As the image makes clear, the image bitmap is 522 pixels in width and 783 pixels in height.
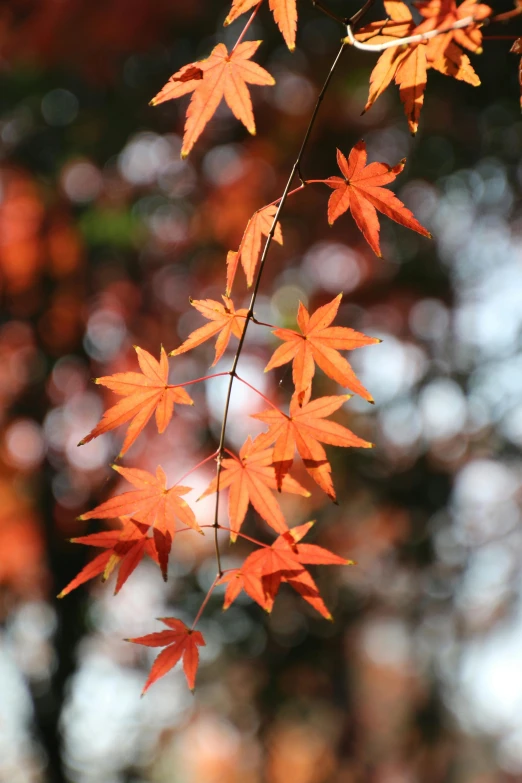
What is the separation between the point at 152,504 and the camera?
37.4 inches

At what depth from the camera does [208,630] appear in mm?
6449

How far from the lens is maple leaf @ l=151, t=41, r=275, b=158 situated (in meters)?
0.91

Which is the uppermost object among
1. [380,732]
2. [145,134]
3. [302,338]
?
[302,338]

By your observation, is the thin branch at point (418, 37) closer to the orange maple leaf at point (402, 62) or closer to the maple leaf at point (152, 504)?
the orange maple leaf at point (402, 62)

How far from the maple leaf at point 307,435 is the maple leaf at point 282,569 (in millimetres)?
118

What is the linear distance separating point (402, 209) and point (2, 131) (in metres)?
5.58

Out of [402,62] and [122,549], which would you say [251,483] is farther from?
[402,62]

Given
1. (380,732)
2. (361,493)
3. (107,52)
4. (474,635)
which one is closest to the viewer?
(107,52)

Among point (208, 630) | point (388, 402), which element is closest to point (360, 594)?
point (208, 630)

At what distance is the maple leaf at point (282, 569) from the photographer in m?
0.92

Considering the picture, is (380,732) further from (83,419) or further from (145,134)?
(145,134)

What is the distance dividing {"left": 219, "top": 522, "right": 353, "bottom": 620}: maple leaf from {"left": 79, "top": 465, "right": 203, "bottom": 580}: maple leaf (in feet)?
0.41

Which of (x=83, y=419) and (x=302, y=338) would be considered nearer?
(x=302, y=338)

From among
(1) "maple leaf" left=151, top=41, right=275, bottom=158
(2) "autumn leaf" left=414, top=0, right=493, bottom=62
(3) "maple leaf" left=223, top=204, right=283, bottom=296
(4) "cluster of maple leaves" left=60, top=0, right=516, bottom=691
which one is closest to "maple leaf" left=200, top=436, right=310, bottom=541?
(4) "cluster of maple leaves" left=60, top=0, right=516, bottom=691
